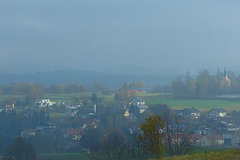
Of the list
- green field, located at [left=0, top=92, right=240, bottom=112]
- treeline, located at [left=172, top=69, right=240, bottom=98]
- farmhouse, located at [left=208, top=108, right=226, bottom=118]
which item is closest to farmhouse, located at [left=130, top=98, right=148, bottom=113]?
green field, located at [left=0, top=92, right=240, bottom=112]

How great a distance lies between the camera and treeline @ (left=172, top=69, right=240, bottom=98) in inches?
1462

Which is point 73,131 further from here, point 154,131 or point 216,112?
point 154,131

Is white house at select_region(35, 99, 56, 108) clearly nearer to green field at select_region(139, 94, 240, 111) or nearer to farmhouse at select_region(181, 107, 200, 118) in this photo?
green field at select_region(139, 94, 240, 111)

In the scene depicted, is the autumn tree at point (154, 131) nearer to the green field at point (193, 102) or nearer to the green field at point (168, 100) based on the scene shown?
the green field at point (168, 100)

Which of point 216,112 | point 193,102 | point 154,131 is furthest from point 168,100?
point 154,131

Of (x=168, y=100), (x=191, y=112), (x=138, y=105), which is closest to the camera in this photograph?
(x=191, y=112)

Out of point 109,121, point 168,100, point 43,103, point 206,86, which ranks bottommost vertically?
point 109,121

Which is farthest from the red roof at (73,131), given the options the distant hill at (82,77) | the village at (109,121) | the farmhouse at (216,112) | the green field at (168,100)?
the distant hill at (82,77)

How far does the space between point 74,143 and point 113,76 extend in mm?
29400

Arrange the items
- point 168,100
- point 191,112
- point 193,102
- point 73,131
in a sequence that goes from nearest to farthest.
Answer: point 73,131 < point 191,112 < point 193,102 < point 168,100

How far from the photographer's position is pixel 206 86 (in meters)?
38.8

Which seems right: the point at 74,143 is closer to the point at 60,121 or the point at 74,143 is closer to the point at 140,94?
the point at 60,121

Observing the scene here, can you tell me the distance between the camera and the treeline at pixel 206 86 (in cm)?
3712

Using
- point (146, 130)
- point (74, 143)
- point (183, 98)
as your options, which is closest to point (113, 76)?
point (183, 98)
